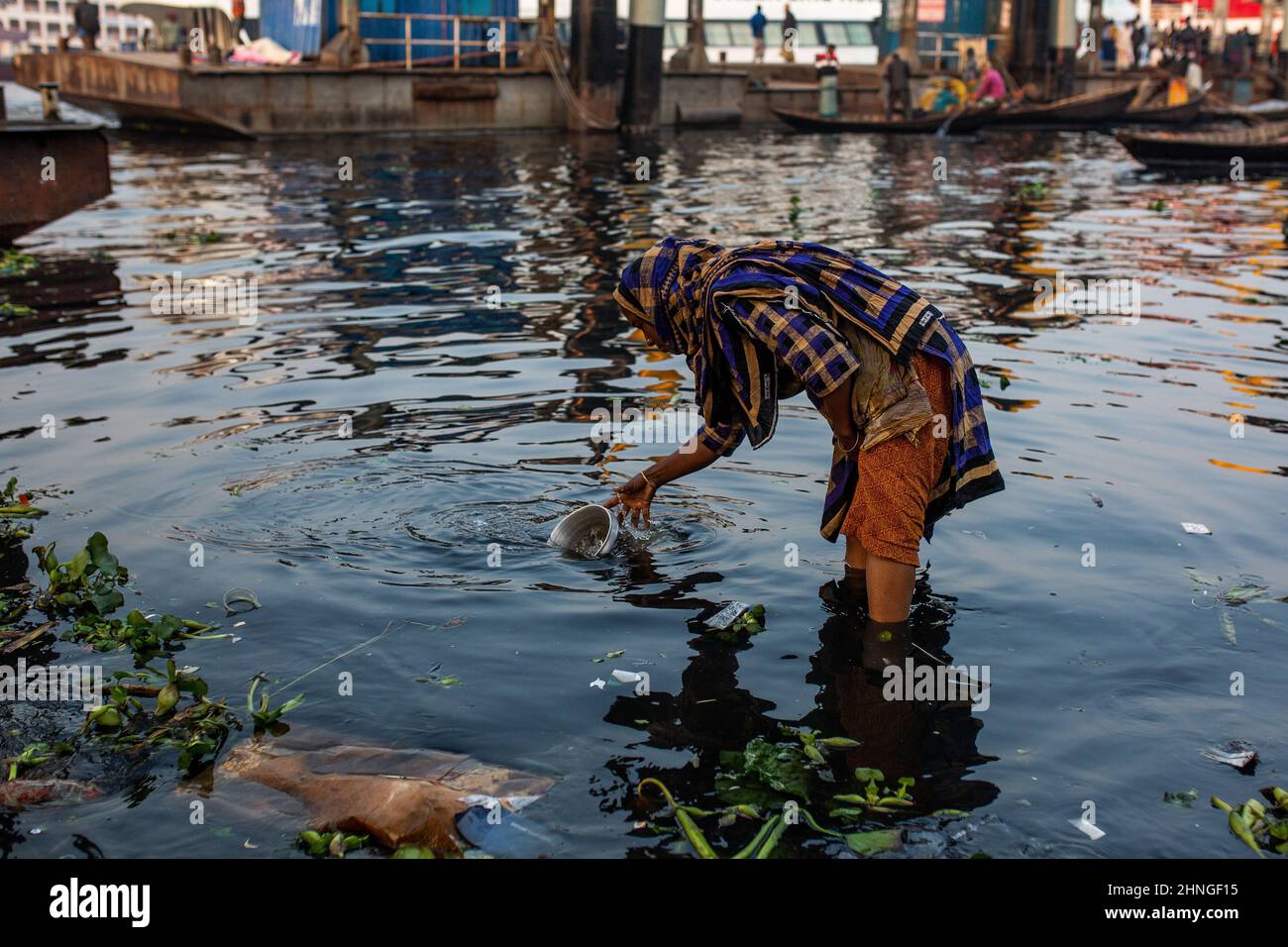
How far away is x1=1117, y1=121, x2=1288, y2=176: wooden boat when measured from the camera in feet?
70.5

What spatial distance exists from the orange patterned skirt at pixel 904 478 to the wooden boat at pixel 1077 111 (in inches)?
1214

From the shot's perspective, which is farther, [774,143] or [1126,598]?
[774,143]

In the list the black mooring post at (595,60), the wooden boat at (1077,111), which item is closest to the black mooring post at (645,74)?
the black mooring post at (595,60)

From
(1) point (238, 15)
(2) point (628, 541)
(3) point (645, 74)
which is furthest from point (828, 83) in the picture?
(2) point (628, 541)

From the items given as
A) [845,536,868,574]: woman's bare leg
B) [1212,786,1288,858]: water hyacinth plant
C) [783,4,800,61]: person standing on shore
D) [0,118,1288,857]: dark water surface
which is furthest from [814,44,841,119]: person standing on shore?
[1212,786,1288,858]: water hyacinth plant

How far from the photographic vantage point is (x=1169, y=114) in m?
33.7

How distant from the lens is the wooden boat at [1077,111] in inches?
1315

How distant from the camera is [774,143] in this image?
30.0m

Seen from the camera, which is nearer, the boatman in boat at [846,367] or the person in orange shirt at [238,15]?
the boatman in boat at [846,367]

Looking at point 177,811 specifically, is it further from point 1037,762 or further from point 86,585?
point 1037,762

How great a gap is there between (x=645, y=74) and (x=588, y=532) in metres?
26.8

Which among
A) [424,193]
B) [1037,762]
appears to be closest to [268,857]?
[1037,762]

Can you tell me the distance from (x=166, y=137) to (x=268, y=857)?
93.5 ft

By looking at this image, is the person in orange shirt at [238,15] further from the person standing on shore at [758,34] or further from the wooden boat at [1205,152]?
the wooden boat at [1205,152]
